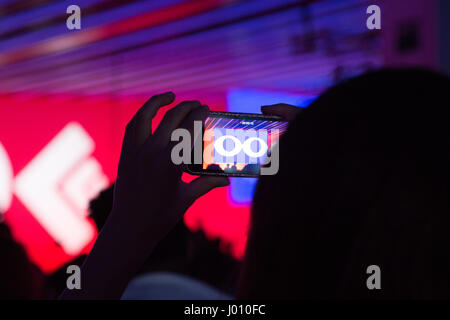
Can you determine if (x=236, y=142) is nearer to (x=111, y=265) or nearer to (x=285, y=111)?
(x=285, y=111)

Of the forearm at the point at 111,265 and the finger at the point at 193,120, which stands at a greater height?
the finger at the point at 193,120

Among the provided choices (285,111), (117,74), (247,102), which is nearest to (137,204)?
(285,111)

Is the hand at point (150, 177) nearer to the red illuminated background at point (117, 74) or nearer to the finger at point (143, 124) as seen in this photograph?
the finger at point (143, 124)

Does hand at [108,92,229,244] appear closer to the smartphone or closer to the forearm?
the forearm

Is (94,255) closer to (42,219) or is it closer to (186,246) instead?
(186,246)

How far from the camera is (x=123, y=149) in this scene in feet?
2.52

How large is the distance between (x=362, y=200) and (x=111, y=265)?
422 millimetres

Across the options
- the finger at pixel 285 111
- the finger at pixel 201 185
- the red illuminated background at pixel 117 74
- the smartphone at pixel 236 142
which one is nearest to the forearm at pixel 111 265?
the finger at pixel 201 185

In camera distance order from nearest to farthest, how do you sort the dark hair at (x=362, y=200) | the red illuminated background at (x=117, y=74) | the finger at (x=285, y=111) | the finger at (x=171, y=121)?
the dark hair at (x=362, y=200) → the finger at (x=171, y=121) → the finger at (x=285, y=111) → the red illuminated background at (x=117, y=74)

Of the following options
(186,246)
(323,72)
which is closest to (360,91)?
(186,246)

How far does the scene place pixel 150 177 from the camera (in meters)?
0.72

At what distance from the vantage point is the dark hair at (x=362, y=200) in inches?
18.9

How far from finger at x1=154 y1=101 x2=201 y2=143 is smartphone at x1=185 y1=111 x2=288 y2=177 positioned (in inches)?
7.5

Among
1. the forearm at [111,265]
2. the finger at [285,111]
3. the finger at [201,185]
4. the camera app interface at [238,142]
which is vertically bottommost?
the forearm at [111,265]
